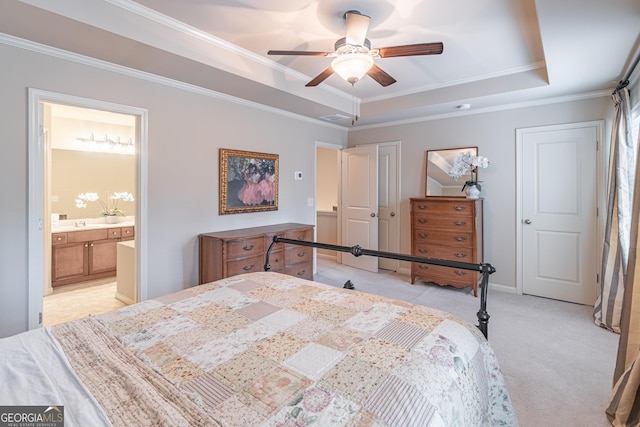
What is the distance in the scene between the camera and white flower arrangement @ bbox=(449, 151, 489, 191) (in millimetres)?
4145

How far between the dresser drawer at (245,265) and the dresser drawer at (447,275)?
227cm

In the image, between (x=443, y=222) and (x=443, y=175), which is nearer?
(x=443, y=222)

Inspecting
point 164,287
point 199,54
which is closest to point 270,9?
point 199,54

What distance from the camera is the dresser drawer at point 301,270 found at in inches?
156

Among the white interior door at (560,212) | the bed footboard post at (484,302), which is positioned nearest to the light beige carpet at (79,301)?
the bed footboard post at (484,302)

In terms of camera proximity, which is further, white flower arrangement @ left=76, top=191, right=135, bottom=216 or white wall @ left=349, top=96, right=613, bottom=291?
white flower arrangement @ left=76, top=191, right=135, bottom=216

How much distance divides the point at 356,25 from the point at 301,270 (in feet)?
9.44

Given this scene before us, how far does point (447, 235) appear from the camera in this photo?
163 inches

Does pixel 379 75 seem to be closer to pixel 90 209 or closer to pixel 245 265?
pixel 245 265

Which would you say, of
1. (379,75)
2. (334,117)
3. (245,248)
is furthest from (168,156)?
(334,117)

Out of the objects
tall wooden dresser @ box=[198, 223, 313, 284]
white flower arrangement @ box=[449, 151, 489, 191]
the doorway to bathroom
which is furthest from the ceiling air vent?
the doorway to bathroom

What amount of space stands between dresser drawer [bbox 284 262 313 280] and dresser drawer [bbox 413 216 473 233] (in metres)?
1.64

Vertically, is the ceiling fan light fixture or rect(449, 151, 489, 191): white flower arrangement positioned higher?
the ceiling fan light fixture

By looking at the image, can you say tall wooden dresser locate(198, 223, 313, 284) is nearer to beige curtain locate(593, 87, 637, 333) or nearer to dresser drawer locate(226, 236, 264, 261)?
dresser drawer locate(226, 236, 264, 261)
